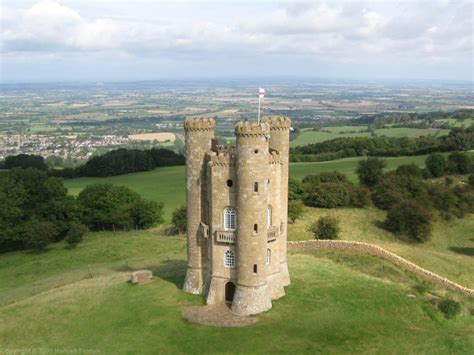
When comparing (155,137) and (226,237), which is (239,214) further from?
(155,137)

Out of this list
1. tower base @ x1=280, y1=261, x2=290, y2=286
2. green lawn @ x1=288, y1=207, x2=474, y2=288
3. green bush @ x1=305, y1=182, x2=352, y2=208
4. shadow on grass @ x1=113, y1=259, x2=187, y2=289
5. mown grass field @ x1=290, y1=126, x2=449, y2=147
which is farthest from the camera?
mown grass field @ x1=290, y1=126, x2=449, y2=147

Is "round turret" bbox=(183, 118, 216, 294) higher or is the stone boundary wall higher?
"round turret" bbox=(183, 118, 216, 294)

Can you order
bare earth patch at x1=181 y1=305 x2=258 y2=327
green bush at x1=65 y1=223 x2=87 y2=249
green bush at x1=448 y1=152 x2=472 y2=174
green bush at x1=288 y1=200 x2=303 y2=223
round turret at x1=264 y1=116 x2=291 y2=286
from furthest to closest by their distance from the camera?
green bush at x1=448 y1=152 x2=472 y2=174, green bush at x1=288 y1=200 x2=303 y2=223, green bush at x1=65 y1=223 x2=87 y2=249, round turret at x1=264 y1=116 x2=291 y2=286, bare earth patch at x1=181 y1=305 x2=258 y2=327

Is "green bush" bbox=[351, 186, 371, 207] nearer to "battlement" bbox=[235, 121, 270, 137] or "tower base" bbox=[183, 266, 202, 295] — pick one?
"tower base" bbox=[183, 266, 202, 295]

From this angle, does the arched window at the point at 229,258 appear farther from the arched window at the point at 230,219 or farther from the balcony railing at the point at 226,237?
the arched window at the point at 230,219

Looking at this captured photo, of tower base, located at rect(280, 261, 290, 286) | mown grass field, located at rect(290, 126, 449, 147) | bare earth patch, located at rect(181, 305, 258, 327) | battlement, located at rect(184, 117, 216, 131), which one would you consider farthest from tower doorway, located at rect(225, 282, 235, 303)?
mown grass field, located at rect(290, 126, 449, 147)

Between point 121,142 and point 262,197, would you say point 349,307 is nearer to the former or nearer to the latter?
point 262,197

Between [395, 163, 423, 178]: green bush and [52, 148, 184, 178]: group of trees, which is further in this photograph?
[52, 148, 184, 178]: group of trees

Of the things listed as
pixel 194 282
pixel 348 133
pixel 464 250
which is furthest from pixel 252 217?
pixel 348 133

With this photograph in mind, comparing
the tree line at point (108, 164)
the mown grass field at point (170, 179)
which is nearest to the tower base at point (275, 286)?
the mown grass field at point (170, 179)
